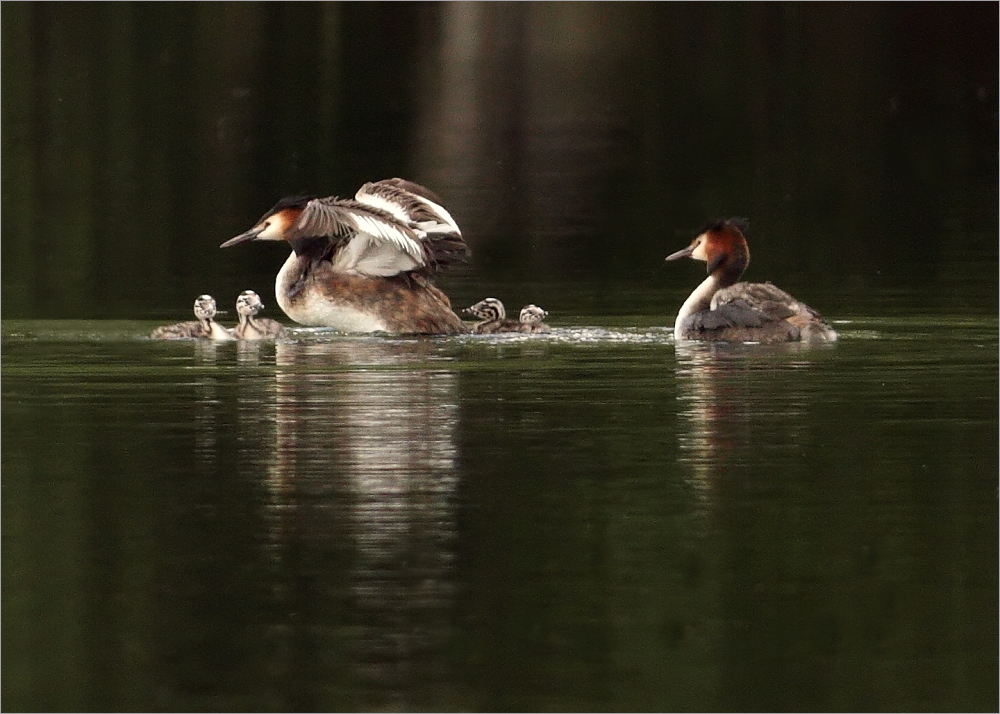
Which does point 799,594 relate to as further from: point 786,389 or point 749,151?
point 749,151

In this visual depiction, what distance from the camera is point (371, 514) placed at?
380 inches

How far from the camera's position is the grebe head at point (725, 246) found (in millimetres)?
16125

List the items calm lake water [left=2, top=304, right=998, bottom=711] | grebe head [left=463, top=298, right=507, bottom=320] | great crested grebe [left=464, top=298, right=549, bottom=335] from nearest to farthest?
1. calm lake water [left=2, top=304, right=998, bottom=711]
2. great crested grebe [left=464, top=298, right=549, bottom=335]
3. grebe head [left=463, top=298, right=507, bottom=320]

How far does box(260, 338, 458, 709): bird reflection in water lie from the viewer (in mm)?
7887

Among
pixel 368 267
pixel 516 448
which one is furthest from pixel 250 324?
pixel 516 448

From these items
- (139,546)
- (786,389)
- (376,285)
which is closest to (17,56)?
(376,285)

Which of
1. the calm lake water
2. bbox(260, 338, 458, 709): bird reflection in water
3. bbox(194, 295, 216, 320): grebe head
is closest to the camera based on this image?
the calm lake water

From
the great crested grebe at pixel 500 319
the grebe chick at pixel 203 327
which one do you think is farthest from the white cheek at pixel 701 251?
the grebe chick at pixel 203 327

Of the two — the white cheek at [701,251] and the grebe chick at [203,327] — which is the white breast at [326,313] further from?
the white cheek at [701,251]

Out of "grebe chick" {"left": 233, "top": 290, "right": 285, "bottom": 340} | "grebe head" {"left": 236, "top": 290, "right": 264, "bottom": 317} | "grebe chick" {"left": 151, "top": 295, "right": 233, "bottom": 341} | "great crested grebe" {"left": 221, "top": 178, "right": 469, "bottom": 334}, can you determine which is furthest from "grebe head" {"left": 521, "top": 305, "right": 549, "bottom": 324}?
"grebe chick" {"left": 151, "top": 295, "right": 233, "bottom": 341}

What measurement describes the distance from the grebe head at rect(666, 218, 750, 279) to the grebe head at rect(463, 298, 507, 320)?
4.45 ft

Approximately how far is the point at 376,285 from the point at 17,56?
21114mm

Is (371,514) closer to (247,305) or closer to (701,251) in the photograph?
(247,305)

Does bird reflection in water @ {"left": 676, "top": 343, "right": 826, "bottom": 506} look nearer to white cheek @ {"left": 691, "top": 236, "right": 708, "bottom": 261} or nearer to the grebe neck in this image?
the grebe neck
